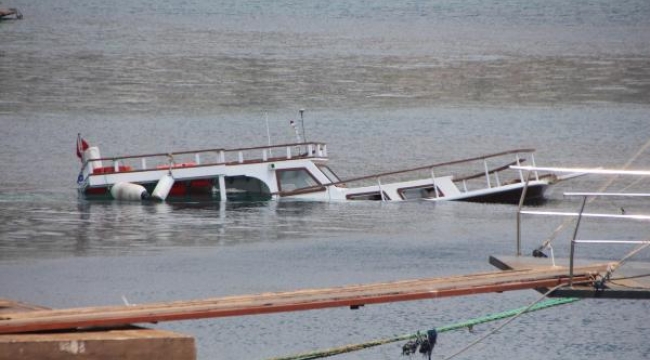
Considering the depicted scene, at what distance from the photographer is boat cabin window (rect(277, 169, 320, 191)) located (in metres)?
44.7

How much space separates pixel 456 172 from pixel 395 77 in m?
43.7

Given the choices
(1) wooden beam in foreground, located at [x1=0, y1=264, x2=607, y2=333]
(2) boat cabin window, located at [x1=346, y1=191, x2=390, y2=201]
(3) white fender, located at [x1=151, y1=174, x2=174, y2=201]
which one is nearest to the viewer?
(1) wooden beam in foreground, located at [x1=0, y1=264, x2=607, y2=333]

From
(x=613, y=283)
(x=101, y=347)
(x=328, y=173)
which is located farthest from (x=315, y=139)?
(x=101, y=347)

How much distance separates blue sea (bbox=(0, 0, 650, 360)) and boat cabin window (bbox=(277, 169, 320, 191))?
1019mm

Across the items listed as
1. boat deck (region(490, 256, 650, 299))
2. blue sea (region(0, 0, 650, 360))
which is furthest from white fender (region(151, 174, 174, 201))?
boat deck (region(490, 256, 650, 299))

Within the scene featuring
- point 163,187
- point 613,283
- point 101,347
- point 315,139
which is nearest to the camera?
point 101,347

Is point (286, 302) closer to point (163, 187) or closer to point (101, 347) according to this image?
point (101, 347)

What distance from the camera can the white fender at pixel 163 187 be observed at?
1736 inches

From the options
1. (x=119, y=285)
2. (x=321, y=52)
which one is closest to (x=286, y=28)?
(x=321, y=52)

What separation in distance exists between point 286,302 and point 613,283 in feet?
11.3

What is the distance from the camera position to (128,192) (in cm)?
4425

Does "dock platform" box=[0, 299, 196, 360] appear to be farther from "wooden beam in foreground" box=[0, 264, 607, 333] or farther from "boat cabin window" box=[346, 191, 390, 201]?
"boat cabin window" box=[346, 191, 390, 201]

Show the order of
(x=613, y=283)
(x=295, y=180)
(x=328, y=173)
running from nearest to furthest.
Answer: (x=613, y=283), (x=295, y=180), (x=328, y=173)

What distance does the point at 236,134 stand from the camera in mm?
64875
